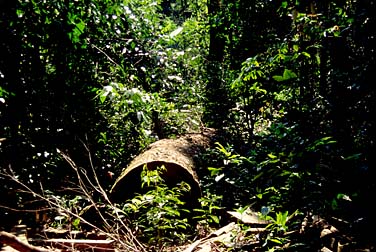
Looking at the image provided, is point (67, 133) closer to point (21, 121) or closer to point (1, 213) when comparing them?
point (21, 121)

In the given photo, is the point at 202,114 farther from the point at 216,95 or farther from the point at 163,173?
the point at 163,173

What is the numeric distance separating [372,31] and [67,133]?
4.71 metres

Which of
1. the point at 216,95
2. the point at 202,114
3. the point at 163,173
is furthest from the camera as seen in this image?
the point at 202,114

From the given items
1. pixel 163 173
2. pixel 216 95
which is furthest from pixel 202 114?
pixel 163 173

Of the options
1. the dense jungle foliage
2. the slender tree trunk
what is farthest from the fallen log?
the slender tree trunk

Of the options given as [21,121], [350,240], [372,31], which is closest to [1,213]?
[21,121]

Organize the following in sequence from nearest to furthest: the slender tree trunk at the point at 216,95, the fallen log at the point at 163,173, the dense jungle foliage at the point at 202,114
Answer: the dense jungle foliage at the point at 202,114 < the fallen log at the point at 163,173 < the slender tree trunk at the point at 216,95

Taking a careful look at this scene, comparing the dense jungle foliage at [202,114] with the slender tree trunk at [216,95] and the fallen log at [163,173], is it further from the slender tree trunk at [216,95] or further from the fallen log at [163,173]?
the fallen log at [163,173]

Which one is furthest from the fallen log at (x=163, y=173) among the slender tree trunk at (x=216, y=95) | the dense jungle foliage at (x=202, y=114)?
the slender tree trunk at (x=216, y=95)

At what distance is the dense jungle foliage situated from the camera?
120 inches

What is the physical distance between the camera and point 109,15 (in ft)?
16.7

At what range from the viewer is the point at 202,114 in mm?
8383

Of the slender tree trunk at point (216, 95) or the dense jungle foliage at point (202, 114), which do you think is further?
the slender tree trunk at point (216, 95)

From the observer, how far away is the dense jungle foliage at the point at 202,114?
306 cm
